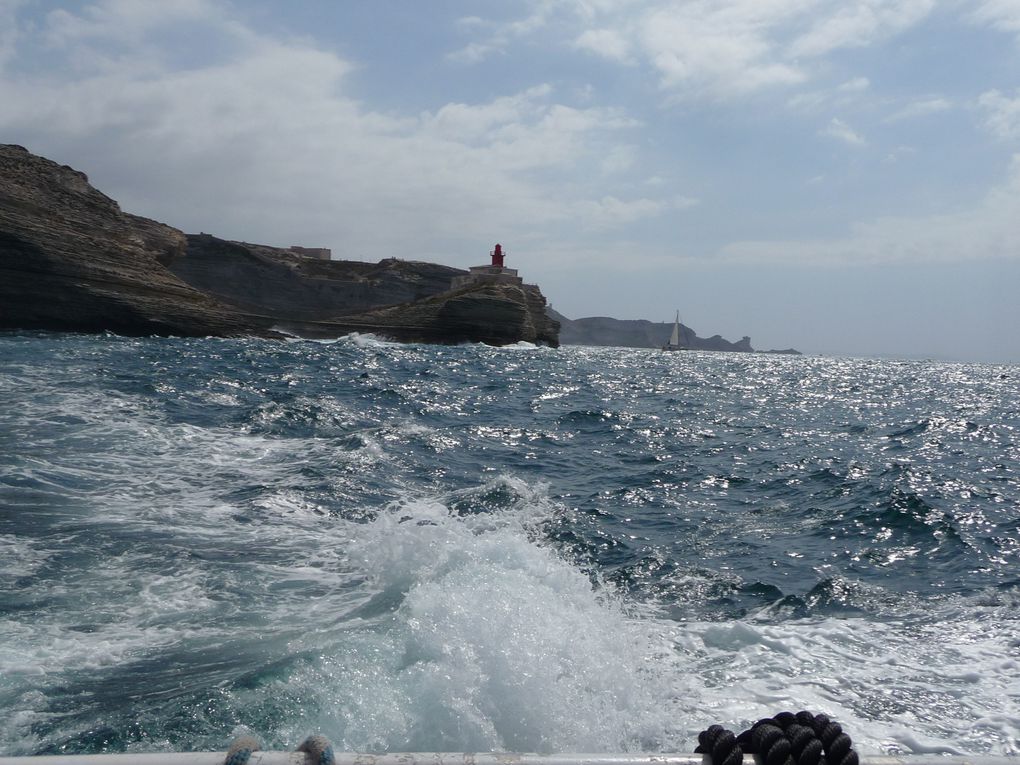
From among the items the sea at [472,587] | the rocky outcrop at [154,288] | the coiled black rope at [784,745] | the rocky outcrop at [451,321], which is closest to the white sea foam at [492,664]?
the sea at [472,587]

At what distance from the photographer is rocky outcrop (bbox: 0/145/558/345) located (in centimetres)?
3884

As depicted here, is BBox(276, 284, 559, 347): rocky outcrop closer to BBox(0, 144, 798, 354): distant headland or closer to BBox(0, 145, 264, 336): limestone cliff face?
BBox(0, 144, 798, 354): distant headland

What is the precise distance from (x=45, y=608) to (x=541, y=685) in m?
3.40

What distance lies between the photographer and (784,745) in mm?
2328

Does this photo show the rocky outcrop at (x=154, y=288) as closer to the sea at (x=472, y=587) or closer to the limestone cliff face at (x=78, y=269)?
the limestone cliff face at (x=78, y=269)

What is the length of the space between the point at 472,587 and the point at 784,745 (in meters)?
3.27

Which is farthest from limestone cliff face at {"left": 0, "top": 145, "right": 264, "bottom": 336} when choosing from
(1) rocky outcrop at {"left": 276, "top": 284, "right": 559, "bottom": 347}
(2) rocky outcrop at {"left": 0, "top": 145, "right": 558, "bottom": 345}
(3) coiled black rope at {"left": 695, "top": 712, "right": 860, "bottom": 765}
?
(3) coiled black rope at {"left": 695, "top": 712, "right": 860, "bottom": 765}

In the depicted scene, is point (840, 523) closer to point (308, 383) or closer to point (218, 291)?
point (308, 383)

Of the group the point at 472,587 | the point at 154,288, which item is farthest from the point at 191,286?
the point at 472,587

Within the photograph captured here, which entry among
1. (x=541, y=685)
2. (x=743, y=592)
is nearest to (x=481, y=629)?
(x=541, y=685)

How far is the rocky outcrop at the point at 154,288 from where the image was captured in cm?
3884

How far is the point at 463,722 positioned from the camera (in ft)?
13.0

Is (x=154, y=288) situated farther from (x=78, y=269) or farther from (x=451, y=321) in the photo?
(x=451, y=321)

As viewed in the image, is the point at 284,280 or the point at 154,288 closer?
the point at 154,288
